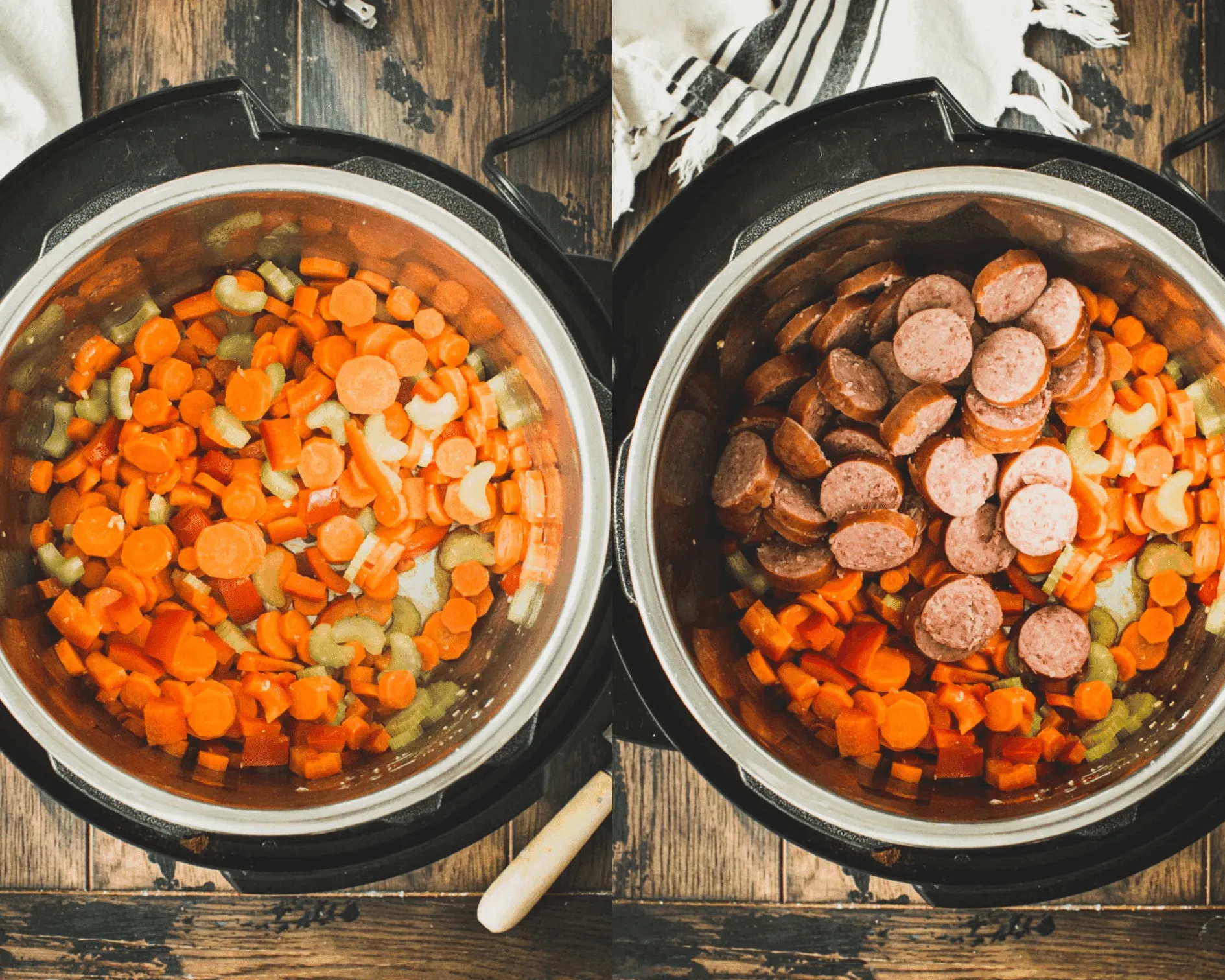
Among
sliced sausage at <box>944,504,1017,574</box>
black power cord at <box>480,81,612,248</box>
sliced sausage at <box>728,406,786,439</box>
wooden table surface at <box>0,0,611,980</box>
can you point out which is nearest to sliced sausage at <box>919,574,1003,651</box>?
sliced sausage at <box>944,504,1017,574</box>

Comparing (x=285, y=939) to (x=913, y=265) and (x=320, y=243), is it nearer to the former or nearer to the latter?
(x=320, y=243)

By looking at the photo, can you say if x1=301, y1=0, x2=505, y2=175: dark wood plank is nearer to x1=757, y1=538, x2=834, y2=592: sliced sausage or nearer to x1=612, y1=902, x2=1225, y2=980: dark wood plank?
x1=757, y1=538, x2=834, y2=592: sliced sausage

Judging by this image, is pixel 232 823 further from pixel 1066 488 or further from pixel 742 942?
pixel 1066 488

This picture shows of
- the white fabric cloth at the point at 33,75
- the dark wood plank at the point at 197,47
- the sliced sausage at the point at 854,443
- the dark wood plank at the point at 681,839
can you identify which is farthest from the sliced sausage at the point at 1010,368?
the white fabric cloth at the point at 33,75

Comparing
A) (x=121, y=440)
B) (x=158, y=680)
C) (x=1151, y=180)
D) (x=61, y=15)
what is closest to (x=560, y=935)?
(x=158, y=680)

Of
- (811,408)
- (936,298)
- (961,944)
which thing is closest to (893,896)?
(961,944)

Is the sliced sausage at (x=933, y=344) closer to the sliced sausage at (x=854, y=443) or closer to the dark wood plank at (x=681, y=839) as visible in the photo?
the sliced sausage at (x=854, y=443)
